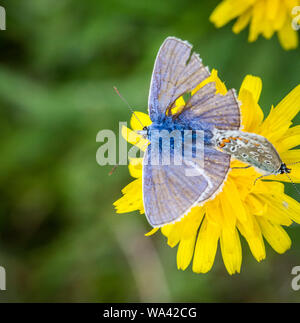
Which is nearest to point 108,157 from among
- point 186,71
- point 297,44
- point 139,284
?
point 139,284

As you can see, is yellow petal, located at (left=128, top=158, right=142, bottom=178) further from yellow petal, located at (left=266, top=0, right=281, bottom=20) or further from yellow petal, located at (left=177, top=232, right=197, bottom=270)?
yellow petal, located at (left=266, top=0, right=281, bottom=20)

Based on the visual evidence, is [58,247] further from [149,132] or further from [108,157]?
[149,132]

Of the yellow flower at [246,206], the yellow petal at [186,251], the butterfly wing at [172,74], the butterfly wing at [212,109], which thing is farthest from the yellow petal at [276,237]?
the butterfly wing at [172,74]

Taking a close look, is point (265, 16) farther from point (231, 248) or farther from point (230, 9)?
point (231, 248)

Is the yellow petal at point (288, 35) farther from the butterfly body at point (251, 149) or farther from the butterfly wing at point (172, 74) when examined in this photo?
the butterfly body at point (251, 149)

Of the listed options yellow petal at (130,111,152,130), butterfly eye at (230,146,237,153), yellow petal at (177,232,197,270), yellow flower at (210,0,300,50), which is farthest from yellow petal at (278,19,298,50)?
yellow petal at (177,232,197,270)
